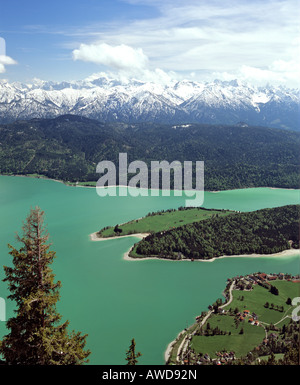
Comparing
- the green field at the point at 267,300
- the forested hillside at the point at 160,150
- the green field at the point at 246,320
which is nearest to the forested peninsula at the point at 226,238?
the green field at the point at 267,300

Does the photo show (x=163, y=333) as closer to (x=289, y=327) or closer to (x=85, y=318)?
(x=85, y=318)

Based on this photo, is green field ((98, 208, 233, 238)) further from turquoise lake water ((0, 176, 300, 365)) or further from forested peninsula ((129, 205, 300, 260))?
forested peninsula ((129, 205, 300, 260))

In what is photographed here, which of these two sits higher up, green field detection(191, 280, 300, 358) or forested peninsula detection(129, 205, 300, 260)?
forested peninsula detection(129, 205, 300, 260)

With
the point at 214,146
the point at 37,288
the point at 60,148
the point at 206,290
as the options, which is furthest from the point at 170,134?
the point at 37,288

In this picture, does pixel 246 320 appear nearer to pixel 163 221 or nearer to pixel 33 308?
pixel 33 308

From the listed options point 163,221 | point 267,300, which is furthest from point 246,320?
point 163,221

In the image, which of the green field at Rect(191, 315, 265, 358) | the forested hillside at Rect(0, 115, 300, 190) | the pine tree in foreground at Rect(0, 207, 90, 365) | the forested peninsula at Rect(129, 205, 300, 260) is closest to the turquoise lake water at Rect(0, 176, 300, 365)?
the forested peninsula at Rect(129, 205, 300, 260)
